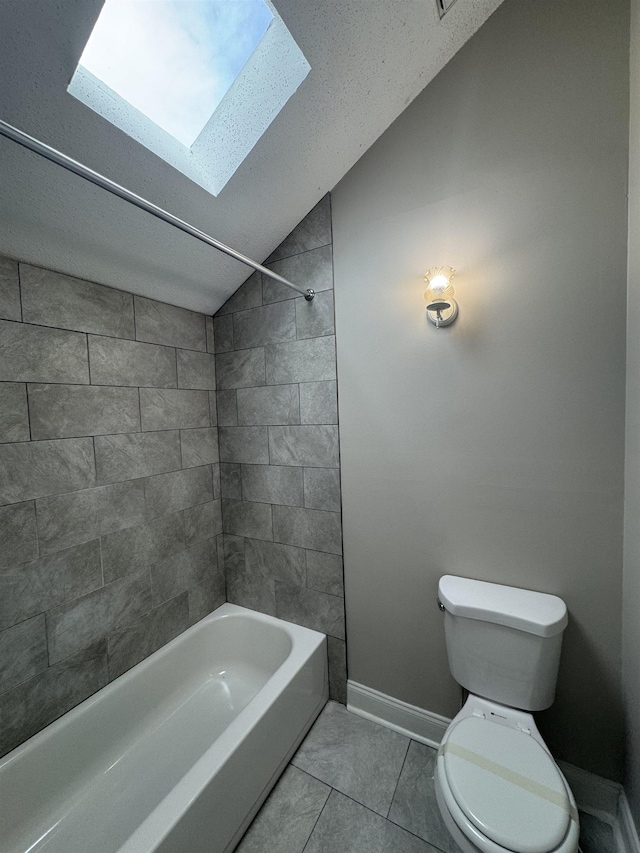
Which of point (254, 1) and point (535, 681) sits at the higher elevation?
point (254, 1)

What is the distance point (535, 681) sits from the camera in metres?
1.17

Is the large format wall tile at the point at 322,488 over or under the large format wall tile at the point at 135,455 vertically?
under

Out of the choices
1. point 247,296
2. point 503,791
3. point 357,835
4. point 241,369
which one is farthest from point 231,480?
point 503,791

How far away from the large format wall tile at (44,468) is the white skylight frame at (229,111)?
1163 millimetres

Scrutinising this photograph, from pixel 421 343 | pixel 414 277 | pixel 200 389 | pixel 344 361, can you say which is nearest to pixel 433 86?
pixel 414 277

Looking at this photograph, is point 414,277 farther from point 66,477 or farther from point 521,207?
point 66,477

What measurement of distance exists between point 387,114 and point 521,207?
0.71 meters

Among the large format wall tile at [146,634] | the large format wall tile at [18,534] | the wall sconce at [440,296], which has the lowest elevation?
the large format wall tile at [146,634]

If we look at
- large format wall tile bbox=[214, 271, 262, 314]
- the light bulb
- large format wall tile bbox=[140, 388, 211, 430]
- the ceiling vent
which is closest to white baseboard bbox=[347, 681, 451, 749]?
large format wall tile bbox=[140, 388, 211, 430]

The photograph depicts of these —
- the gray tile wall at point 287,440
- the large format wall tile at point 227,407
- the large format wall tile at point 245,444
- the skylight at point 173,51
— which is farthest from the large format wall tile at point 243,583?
the skylight at point 173,51

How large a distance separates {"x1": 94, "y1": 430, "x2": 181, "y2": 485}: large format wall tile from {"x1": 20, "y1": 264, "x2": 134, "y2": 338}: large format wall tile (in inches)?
19.8

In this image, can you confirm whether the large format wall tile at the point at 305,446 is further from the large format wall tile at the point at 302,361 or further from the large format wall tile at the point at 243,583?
the large format wall tile at the point at 243,583

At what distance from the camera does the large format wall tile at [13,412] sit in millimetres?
1212

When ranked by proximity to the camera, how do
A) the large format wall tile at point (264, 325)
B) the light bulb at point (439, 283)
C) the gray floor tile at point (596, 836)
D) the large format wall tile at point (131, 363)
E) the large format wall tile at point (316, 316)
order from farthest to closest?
the large format wall tile at point (264, 325) → the large format wall tile at point (316, 316) → the large format wall tile at point (131, 363) → the light bulb at point (439, 283) → the gray floor tile at point (596, 836)
